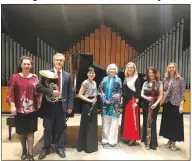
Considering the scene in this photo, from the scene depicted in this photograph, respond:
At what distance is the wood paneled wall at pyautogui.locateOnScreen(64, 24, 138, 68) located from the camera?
3186 mm

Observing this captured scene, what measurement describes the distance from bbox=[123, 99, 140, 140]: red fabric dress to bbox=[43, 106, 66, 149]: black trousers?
758 millimetres

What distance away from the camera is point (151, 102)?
2.84 meters

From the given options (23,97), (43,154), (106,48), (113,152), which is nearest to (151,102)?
(113,152)

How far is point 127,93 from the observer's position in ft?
9.59

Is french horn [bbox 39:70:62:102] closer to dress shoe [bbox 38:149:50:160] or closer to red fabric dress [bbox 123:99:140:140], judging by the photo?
dress shoe [bbox 38:149:50:160]

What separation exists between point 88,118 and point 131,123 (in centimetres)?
52

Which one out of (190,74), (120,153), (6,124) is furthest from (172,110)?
(6,124)

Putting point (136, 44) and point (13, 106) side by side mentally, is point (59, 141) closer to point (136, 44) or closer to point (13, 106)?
point (13, 106)

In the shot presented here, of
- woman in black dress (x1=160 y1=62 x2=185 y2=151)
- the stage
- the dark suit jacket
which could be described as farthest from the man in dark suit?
woman in black dress (x1=160 y1=62 x2=185 y2=151)

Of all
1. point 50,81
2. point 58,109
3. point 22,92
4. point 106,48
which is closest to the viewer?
point 22,92

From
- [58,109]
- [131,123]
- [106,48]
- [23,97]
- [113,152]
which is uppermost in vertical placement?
[106,48]

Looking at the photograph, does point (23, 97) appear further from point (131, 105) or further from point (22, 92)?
point (131, 105)

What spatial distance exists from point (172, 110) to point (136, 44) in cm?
94

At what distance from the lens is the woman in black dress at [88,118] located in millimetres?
2762
